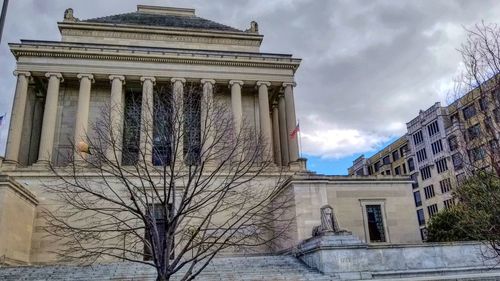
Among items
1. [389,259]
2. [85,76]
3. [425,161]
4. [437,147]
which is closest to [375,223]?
[389,259]

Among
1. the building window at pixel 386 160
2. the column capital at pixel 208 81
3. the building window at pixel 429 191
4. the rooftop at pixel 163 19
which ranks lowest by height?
the building window at pixel 429 191

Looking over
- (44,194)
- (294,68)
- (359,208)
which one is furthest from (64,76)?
(359,208)

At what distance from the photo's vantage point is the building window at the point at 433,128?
63438mm

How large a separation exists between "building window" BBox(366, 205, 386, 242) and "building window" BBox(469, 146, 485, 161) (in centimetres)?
1824

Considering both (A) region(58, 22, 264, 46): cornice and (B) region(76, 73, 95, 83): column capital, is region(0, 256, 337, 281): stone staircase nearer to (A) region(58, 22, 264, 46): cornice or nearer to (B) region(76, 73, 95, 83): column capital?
(B) region(76, 73, 95, 83): column capital

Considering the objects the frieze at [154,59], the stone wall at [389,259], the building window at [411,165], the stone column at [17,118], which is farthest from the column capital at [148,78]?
the building window at [411,165]

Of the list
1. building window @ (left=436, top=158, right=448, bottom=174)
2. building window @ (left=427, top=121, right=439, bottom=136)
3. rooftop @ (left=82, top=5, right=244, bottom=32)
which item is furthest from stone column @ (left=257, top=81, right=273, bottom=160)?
building window @ (left=427, top=121, right=439, bottom=136)

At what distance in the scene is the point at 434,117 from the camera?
63625 millimetres

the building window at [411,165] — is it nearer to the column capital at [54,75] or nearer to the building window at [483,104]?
the column capital at [54,75]

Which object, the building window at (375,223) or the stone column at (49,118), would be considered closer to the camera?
the building window at (375,223)

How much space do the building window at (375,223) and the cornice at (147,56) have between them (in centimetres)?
1515

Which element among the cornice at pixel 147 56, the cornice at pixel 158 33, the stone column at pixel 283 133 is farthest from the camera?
the cornice at pixel 158 33

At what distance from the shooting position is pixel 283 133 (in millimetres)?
36406

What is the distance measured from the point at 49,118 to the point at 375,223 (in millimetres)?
25418
